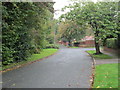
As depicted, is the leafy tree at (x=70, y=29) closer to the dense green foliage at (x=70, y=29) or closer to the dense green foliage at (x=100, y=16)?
the dense green foliage at (x=70, y=29)

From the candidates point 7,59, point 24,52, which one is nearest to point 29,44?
point 24,52

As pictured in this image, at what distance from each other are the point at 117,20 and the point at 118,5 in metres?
1.40

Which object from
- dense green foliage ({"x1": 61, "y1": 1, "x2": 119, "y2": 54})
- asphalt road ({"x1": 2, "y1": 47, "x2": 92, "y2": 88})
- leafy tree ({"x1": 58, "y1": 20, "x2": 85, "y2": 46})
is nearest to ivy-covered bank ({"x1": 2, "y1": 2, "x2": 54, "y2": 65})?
asphalt road ({"x1": 2, "y1": 47, "x2": 92, "y2": 88})

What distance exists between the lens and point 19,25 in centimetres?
988

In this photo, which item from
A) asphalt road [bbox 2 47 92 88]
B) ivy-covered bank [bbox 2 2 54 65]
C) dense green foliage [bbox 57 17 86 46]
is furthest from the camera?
dense green foliage [bbox 57 17 86 46]

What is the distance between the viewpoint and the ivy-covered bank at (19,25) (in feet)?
29.3

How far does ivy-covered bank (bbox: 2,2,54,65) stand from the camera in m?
8.92

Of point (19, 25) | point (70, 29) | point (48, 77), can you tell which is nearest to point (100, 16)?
point (70, 29)

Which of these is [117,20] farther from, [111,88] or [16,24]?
[111,88]

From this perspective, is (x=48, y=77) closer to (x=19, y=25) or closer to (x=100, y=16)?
(x=19, y=25)

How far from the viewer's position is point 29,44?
1154cm

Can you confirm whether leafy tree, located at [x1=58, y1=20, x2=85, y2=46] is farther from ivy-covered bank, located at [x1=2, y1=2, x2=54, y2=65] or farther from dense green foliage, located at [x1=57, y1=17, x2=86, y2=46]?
ivy-covered bank, located at [x1=2, y1=2, x2=54, y2=65]

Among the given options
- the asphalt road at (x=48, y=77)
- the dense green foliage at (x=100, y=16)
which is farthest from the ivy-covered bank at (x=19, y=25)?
the dense green foliage at (x=100, y=16)

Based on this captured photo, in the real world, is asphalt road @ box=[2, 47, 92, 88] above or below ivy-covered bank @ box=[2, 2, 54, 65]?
below
